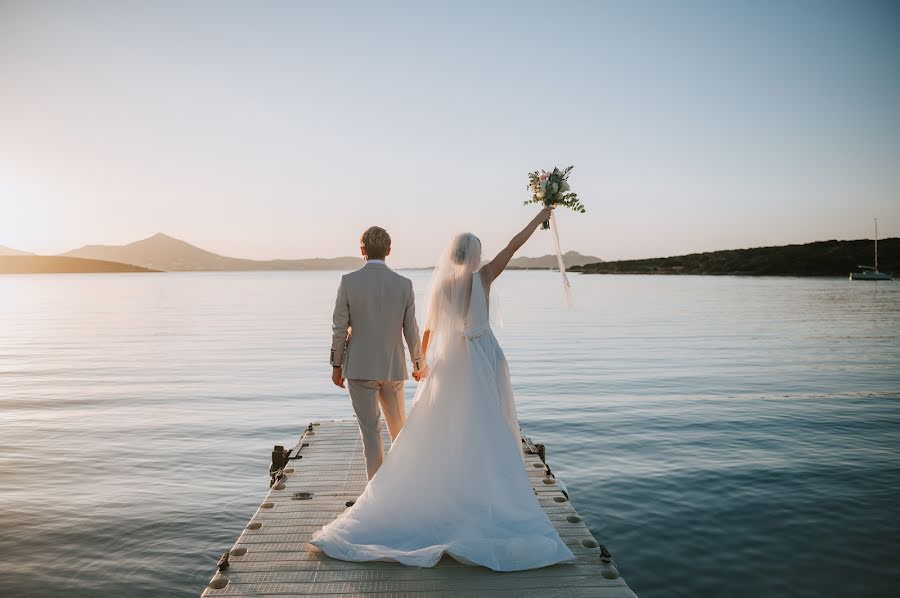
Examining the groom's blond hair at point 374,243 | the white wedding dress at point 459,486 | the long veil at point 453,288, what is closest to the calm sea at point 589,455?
the white wedding dress at point 459,486

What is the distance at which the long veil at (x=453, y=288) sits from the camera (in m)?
6.21

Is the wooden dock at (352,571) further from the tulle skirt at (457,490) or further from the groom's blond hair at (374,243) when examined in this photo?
the groom's blond hair at (374,243)

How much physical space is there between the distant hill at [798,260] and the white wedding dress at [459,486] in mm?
139995

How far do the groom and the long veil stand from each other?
0.92 ft

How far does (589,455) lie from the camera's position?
39.8 feet

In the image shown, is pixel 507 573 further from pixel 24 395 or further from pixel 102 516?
pixel 24 395

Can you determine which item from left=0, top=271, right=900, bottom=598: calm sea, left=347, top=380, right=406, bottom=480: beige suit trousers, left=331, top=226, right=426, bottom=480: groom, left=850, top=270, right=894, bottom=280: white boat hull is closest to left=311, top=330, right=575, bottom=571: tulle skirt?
left=331, top=226, right=426, bottom=480: groom

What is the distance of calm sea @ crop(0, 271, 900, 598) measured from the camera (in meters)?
7.89

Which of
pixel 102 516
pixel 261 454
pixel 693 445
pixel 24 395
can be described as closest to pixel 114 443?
pixel 261 454

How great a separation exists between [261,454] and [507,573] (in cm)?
845

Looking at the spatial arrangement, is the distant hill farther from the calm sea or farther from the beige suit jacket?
the beige suit jacket

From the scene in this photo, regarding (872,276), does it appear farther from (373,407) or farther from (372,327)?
(372,327)

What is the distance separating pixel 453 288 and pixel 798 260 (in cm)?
15638

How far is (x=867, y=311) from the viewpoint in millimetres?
45875
